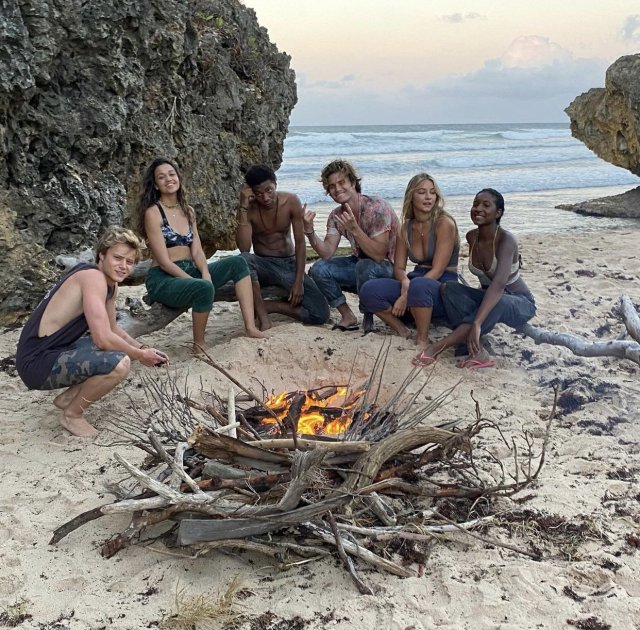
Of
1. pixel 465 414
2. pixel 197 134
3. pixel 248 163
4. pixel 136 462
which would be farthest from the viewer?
pixel 248 163

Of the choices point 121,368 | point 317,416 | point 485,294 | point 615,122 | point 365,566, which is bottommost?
point 365,566

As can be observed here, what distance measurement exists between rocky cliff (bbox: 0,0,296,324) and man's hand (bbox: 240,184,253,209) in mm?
1690

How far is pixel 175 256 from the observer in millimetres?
5621

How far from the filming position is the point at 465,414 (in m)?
4.48

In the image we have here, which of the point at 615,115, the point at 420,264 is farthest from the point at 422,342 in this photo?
the point at 615,115

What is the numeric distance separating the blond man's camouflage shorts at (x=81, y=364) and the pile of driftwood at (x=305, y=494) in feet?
2.87

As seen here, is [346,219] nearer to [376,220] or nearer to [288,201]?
[376,220]

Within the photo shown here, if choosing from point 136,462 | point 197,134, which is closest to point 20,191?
point 197,134

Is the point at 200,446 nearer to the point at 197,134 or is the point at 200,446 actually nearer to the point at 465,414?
the point at 465,414

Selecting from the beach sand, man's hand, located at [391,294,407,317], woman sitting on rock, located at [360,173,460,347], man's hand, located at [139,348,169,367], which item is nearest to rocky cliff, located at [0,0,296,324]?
the beach sand

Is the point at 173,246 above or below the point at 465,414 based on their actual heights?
above

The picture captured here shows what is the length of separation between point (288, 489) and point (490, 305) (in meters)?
2.88

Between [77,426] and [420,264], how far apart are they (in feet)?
9.87

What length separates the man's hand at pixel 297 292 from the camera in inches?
242
